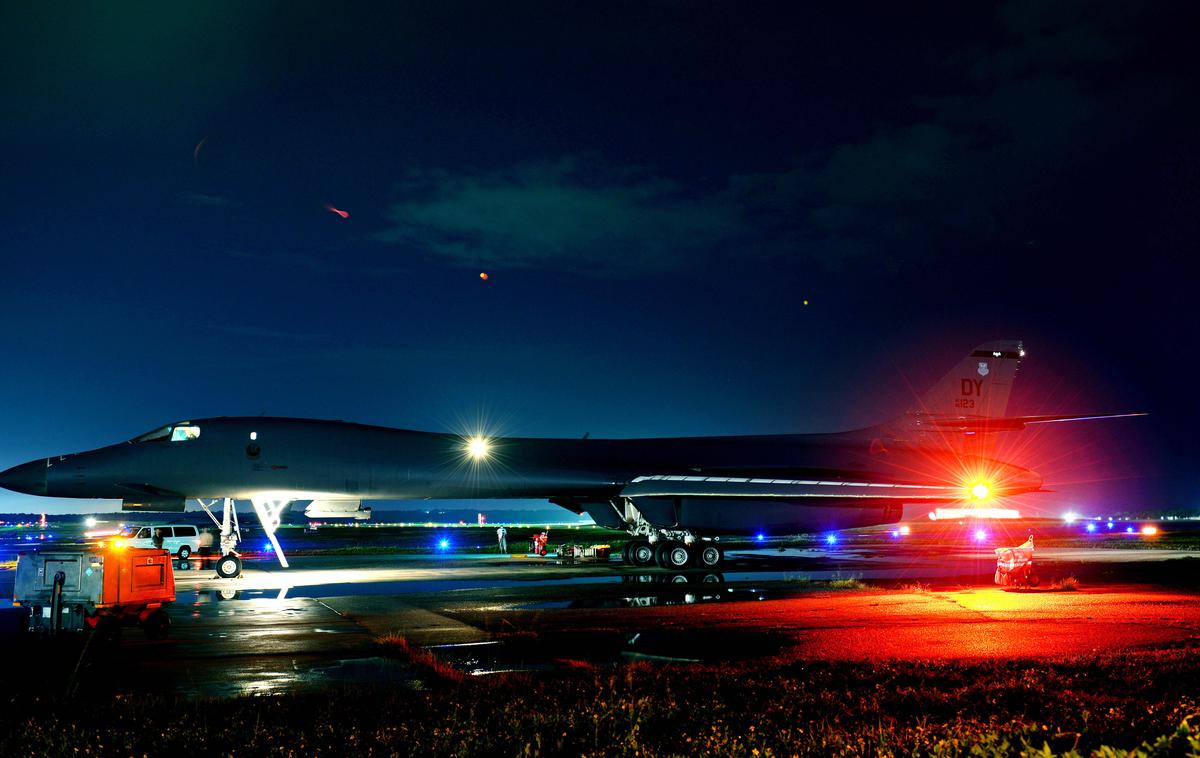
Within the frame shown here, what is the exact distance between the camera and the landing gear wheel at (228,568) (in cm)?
2483

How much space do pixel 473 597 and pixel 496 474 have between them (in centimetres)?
974

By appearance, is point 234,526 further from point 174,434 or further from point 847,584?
point 847,584

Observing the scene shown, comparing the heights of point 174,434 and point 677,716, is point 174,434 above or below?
above

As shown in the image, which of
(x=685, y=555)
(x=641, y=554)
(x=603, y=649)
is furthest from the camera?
(x=641, y=554)

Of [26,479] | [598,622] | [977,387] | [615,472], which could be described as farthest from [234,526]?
[977,387]

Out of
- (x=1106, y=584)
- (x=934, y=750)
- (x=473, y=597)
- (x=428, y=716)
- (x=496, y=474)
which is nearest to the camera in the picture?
(x=934, y=750)

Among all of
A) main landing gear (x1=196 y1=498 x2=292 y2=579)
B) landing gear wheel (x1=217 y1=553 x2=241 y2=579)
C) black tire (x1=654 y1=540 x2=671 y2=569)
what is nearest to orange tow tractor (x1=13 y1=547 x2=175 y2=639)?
main landing gear (x1=196 y1=498 x2=292 y2=579)

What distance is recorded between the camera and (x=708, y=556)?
101 feet

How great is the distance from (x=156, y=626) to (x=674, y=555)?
728 inches

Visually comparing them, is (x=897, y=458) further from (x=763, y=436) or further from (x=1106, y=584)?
(x=1106, y=584)

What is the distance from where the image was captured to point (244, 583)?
24.3 meters

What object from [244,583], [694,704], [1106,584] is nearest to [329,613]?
[244,583]

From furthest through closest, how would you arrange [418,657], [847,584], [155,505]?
[155,505] < [847,584] < [418,657]

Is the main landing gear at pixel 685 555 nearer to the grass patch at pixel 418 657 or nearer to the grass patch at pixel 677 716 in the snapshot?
the grass patch at pixel 418 657
